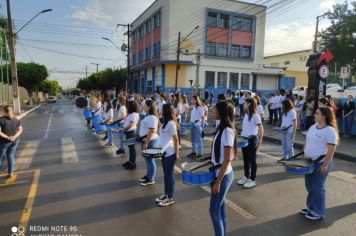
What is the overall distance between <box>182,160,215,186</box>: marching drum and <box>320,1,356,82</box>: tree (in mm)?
46151

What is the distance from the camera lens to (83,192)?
651cm

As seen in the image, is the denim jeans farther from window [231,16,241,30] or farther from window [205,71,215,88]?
window [231,16,241,30]

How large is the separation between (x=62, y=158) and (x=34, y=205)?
392cm

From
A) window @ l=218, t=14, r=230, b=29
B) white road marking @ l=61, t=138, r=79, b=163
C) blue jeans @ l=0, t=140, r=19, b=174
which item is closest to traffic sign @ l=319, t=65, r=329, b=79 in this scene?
white road marking @ l=61, t=138, r=79, b=163

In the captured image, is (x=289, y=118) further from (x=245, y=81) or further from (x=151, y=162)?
(x=245, y=81)

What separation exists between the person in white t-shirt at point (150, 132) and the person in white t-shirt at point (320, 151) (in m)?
2.96

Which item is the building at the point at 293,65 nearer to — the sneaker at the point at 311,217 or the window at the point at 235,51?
the window at the point at 235,51

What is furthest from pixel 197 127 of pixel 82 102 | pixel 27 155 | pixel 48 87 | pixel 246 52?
pixel 48 87

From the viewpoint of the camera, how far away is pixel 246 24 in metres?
46.8

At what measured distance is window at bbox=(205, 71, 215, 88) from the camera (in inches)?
1688

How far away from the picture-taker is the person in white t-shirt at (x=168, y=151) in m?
5.75

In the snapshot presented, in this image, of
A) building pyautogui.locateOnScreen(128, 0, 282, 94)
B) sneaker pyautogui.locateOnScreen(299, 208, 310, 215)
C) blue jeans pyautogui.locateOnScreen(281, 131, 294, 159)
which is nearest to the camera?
sneaker pyautogui.locateOnScreen(299, 208, 310, 215)

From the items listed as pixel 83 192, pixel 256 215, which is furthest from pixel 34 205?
pixel 256 215

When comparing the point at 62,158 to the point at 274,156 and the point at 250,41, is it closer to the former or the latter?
the point at 274,156
